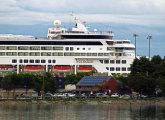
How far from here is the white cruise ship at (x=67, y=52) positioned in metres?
144

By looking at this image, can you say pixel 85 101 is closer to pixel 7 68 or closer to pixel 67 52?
pixel 67 52

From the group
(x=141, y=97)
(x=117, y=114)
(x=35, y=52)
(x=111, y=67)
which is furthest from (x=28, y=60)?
(x=117, y=114)

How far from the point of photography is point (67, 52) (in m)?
146

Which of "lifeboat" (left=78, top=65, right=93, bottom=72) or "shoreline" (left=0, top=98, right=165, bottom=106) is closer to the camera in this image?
"shoreline" (left=0, top=98, right=165, bottom=106)

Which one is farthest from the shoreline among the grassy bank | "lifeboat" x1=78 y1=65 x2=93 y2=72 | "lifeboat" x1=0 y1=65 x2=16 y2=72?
"lifeboat" x1=0 y1=65 x2=16 y2=72

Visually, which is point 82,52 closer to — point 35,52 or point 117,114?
point 35,52

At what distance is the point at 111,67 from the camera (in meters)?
146

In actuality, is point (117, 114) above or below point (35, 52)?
below

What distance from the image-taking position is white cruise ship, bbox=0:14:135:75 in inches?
5659

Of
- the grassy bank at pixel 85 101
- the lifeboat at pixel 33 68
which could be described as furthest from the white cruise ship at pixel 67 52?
the grassy bank at pixel 85 101

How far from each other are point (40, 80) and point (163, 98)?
74.4ft

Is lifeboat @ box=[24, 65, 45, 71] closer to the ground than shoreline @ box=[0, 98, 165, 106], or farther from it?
farther from it

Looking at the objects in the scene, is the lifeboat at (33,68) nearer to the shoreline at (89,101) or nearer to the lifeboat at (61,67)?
the lifeboat at (61,67)

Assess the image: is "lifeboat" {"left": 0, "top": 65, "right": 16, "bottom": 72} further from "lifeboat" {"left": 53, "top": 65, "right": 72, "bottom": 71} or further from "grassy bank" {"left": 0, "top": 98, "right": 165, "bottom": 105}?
"grassy bank" {"left": 0, "top": 98, "right": 165, "bottom": 105}
